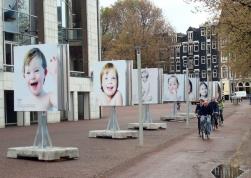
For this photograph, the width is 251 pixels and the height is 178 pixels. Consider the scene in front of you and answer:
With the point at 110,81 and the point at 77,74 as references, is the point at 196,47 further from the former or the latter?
the point at 110,81

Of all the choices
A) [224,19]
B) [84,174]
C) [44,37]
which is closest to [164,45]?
[44,37]

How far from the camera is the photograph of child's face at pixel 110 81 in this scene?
26656mm

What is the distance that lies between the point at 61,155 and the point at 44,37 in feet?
90.2

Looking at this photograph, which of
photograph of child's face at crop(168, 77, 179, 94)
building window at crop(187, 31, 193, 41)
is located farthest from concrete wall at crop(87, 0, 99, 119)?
building window at crop(187, 31, 193, 41)

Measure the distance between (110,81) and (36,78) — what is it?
30.4ft

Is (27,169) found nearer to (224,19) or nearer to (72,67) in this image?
(224,19)

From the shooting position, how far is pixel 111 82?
26.7 meters

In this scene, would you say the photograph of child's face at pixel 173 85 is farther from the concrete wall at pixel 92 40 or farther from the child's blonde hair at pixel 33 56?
the child's blonde hair at pixel 33 56

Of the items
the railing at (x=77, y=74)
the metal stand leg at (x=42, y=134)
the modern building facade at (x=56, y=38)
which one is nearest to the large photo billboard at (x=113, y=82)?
the metal stand leg at (x=42, y=134)

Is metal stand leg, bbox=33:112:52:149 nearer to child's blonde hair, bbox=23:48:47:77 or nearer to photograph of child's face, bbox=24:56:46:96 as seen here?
photograph of child's face, bbox=24:56:46:96

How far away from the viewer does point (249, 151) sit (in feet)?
65.6

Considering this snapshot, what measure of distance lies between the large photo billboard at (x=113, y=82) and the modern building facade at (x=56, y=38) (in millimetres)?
12530

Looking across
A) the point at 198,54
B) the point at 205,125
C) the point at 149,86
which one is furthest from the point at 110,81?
the point at 198,54

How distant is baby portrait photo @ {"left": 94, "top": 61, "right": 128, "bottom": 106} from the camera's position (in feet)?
86.4
